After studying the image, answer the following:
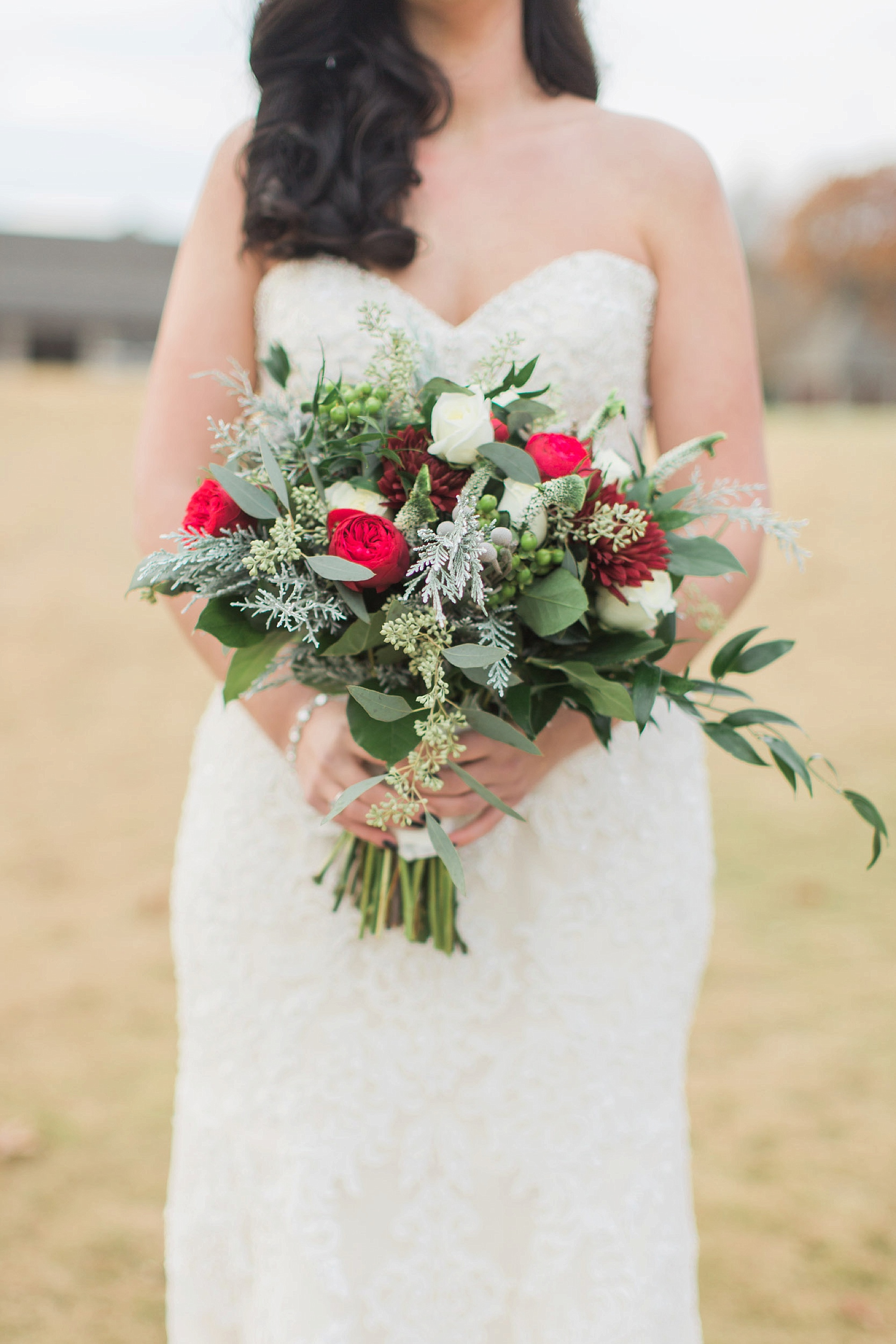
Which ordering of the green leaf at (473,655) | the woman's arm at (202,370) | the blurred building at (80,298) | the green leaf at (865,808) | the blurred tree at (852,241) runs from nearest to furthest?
the green leaf at (473,655) < the green leaf at (865,808) < the woman's arm at (202,370) < the blurred building at (80,298) < the blurred tree at (852,241)

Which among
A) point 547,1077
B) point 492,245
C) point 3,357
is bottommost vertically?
point 3,357

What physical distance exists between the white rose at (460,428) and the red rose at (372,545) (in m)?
0.13

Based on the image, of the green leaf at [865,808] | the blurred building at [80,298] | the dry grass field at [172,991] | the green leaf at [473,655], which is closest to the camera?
the green leaf at [473,655]

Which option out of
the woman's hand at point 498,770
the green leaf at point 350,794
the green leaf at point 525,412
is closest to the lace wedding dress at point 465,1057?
the woman's hand at point 498,770

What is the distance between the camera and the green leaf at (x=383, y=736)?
1.34 metres

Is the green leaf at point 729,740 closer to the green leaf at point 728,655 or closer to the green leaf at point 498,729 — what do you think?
the green leaf at point 728,655

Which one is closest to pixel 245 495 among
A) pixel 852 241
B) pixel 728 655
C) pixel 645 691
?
pixel 645 691

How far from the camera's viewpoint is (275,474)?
4.45ft

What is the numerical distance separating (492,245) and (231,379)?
51 centimetres

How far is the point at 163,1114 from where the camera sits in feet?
12.4

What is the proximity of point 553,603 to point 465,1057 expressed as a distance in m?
0.89

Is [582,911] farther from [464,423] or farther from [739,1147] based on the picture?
[739,1147]

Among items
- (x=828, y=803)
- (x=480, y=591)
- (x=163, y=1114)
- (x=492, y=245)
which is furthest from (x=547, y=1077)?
(x=828, y=803)

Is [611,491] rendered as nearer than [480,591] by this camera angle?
No
